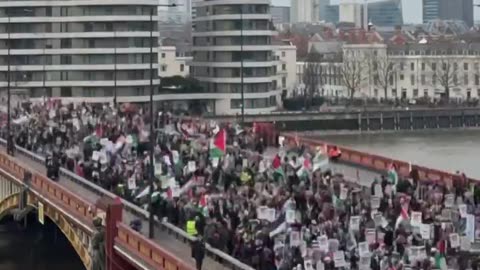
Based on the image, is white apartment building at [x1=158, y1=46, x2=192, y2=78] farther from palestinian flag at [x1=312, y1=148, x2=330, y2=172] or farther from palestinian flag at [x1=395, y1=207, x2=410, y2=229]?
palestinian flag at [x1=395, y1=207, x2=410, y2=229]

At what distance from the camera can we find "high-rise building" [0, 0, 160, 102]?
79.0 meters

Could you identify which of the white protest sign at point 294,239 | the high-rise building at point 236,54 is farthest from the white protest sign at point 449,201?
the high-rise building at point 236,54

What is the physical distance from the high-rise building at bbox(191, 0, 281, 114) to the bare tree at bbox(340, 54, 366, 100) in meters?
18.8

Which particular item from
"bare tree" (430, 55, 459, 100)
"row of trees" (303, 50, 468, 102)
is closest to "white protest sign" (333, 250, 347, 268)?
"row of trees" (303, 50, 468, 102)

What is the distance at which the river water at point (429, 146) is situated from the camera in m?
52.9

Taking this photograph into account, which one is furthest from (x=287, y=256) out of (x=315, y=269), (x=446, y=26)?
(x=446, y=26)

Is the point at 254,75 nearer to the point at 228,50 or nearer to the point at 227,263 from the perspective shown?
the point at 228,50

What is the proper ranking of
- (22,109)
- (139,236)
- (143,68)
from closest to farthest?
1. (139,236)
2. (22,109)
3. (143,68)

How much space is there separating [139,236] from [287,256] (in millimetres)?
3514

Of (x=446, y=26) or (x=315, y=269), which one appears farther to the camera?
(x=446, y=26)

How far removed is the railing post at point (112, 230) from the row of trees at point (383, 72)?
80.7 meters

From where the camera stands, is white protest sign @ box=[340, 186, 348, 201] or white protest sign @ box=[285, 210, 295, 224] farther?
white protest sign @ box=[340, 186, 348, 201]

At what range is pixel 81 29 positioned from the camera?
7981 cm

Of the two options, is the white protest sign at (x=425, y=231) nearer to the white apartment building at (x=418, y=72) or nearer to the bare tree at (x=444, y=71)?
the white apartment building at (x=418, y=72)
